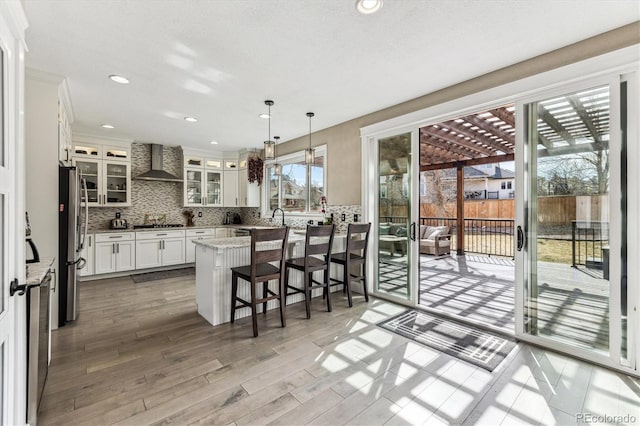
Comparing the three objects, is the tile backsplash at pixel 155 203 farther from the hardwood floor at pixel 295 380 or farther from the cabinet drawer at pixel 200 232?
the hardwood floor at pixel 295 380

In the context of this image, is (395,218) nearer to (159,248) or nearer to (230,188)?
(230,188)

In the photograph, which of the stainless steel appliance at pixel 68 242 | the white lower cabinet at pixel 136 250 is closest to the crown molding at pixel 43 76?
the stainless steel appliance at pixel 68 242

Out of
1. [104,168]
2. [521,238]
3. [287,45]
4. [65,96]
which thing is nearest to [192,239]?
[104,168]

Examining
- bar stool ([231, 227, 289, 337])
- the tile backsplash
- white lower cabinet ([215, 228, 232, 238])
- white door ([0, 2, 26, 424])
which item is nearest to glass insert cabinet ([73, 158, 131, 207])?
the tile backsplash

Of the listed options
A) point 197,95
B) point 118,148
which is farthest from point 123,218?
point 197,95

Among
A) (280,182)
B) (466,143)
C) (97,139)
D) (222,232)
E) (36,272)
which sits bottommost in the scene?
(222,232)

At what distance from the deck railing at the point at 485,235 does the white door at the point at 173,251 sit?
6.07 m

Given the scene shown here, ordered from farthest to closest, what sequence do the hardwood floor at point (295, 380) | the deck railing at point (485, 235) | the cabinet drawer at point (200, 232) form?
the deck railing at point (485, 235)
the cabinet drawer at point (200, 232)
the hardwood floor at point (295, 380)

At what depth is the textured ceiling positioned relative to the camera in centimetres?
198

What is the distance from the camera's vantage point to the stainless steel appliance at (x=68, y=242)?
3029 millimetres

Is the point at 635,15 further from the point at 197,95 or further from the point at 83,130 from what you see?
the point at 83,130

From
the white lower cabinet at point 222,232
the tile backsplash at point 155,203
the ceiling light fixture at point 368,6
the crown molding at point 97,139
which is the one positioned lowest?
the white lower cabinet at point 222,232

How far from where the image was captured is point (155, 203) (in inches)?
245

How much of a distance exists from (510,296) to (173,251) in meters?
5.85
